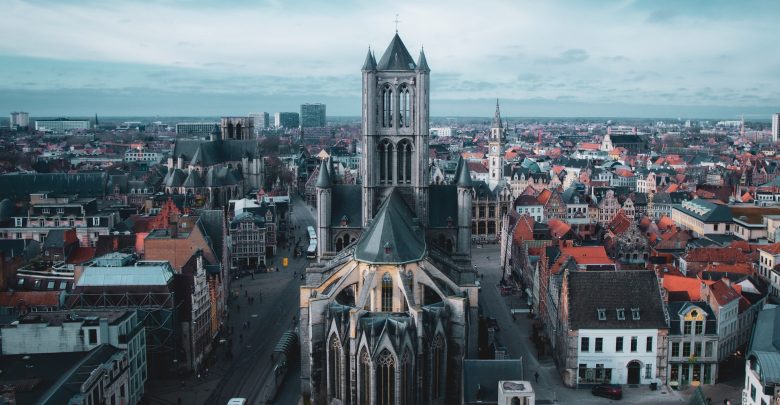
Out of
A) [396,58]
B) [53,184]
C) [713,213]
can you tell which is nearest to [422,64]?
[396,58]

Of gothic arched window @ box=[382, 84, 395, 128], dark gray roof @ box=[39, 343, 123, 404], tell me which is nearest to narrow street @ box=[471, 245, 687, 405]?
gothic arched window @ box=[382, 84, 395, 128]

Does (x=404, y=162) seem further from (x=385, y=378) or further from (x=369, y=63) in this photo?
(x=385, y=378)

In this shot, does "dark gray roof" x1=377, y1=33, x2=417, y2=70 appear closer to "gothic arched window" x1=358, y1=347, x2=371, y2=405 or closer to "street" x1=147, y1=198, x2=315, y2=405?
"street" x1=147, y1=198, x2=315, y2=405

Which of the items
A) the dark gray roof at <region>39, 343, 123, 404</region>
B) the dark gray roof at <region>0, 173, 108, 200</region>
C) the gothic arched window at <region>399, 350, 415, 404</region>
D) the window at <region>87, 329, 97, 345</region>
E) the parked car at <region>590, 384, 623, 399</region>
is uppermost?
the dark gray roof at <region>0, 173, 108, 200</region>

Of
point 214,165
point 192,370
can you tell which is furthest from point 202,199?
point 192,370

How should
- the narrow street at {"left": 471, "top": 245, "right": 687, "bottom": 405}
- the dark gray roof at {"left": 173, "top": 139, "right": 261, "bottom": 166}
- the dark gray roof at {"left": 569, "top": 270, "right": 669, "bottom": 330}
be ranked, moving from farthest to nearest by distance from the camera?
the dark gray roof at {"left": 173, "top": 139, "right": 261, "bottom": 166} → the dark gray roof at {"left": 569, "top": 270, "right": 669, "bottom": 330} → the narrow street at {"left": 471, "top": 245, "right": 687, "bottom": 405}

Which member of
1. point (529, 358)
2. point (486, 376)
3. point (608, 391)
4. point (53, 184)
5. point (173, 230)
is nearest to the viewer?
point (486, 376)
